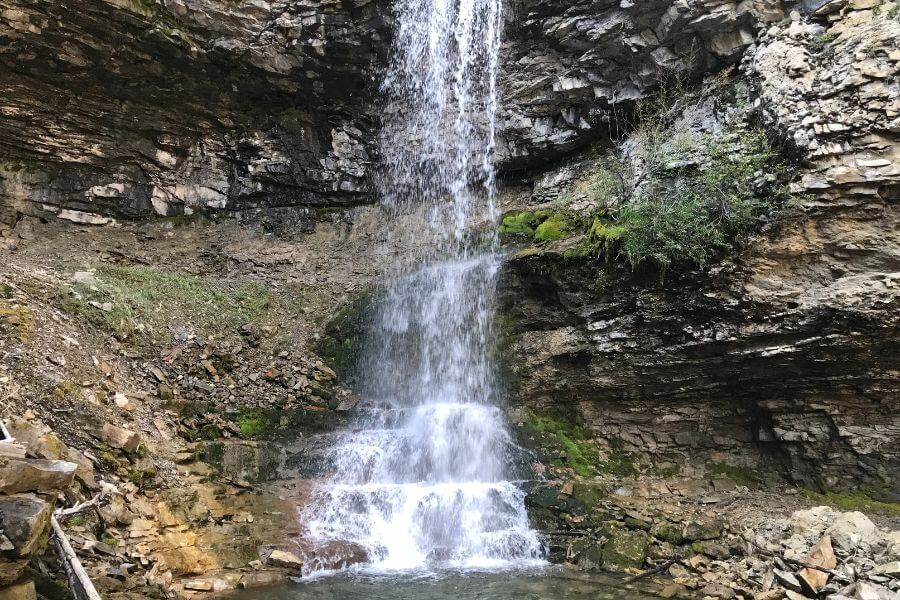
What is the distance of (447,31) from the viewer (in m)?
14.2

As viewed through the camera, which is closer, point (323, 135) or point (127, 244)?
point (127, 244)

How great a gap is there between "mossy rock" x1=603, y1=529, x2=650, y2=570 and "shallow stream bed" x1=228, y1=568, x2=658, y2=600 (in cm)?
37

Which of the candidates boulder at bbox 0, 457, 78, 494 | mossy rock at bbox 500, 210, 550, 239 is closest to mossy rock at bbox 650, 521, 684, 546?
mossy rock at bbox 500, 210, 550, 239

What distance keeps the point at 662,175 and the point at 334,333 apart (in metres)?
7.89

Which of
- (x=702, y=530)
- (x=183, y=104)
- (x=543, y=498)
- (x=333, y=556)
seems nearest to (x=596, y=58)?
(x=543, y=498)

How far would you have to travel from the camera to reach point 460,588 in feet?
21.2

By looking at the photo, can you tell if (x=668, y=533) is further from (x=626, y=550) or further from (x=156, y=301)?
(x=156, y=301)

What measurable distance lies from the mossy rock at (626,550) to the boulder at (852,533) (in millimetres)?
2273

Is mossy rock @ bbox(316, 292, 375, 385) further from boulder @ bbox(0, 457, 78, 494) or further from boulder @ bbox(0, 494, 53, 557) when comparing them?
boulder @ bbox(0, 494, 53, 557)

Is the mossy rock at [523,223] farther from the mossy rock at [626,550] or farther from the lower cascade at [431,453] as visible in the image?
the mossy rock at [626,550]

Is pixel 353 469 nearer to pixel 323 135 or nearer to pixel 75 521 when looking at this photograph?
pixel 75 521

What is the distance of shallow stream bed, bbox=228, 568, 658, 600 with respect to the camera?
20.2ft

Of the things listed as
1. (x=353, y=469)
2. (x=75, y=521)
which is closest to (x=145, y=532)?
(x=75, y=521)

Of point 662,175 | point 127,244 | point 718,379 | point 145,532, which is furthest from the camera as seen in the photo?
point 127,244
